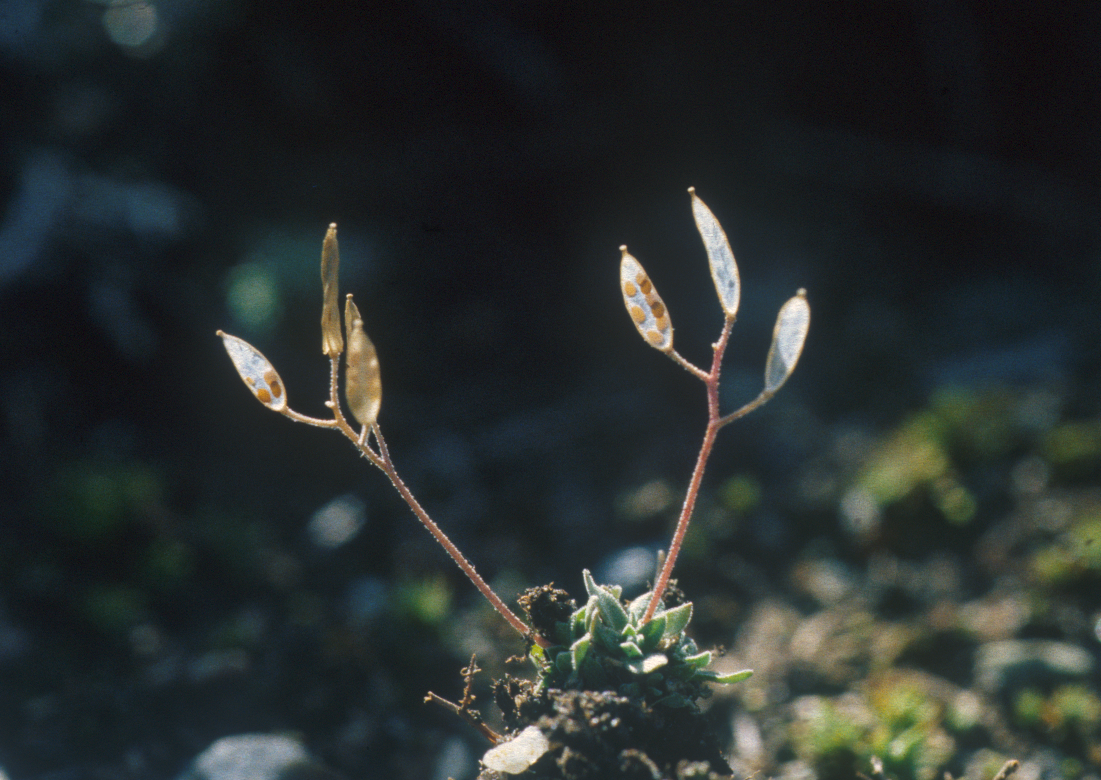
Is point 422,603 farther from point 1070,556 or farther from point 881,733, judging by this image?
point 1070,556

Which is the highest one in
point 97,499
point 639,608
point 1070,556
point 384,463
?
point 97,499

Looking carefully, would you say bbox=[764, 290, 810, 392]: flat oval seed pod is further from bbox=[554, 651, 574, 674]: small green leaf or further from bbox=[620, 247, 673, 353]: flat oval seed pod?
bbox=[554, 651, 574, 674]: small green leaf

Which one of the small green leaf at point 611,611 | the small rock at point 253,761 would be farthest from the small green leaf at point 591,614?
the small rock at point 253,761

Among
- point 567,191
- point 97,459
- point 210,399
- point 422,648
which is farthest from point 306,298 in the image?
point 422,648

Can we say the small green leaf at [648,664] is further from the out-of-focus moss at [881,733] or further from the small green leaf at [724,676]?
the out-of-focus moss at [881,733]

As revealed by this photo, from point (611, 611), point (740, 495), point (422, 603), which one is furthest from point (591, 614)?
point (740, 495)
